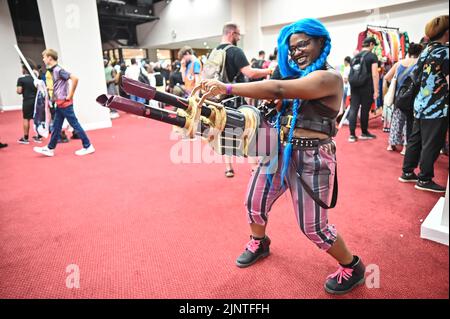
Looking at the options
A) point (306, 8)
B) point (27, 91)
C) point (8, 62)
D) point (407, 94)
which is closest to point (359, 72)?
point (407, 94)

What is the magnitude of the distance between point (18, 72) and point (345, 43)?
39.3 feet

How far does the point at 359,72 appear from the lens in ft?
15.3

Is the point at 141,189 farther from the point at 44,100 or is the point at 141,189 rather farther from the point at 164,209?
the point at 44,100

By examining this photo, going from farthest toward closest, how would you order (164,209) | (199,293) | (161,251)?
(164,209), (161,251), (199,293)

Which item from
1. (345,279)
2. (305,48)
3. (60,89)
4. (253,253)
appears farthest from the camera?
(60,89)

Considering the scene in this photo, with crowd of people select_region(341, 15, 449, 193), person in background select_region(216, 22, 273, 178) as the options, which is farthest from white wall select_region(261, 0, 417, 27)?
person in background select_region(216, 22, 273, 178)

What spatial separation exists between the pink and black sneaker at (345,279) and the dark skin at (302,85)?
0.89 metres

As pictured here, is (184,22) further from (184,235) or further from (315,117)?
(315,117)

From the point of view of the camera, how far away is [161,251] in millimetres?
2018

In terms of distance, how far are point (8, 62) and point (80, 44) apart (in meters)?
7.04

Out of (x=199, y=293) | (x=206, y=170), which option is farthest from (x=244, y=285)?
(x=206, y=170)

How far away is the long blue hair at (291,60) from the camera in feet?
4.07

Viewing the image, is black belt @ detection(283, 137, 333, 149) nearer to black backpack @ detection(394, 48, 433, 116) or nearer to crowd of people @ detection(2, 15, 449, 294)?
crowd of people @ detection(2, 15, 449, 294)

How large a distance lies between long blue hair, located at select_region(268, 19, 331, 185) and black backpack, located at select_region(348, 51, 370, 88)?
12.7 ft
